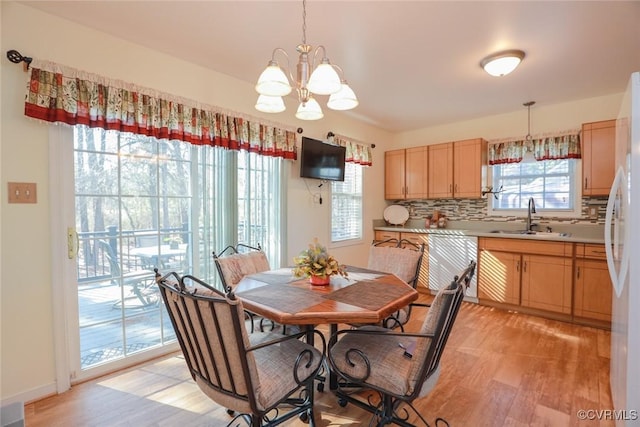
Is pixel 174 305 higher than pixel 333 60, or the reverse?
pixel 333 60

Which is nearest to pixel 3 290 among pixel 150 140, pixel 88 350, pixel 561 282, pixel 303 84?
pixel 88 350

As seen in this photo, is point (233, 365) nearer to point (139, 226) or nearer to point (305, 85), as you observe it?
point (305, 85)

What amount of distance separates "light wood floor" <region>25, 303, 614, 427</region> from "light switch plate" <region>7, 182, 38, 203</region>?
127 cm

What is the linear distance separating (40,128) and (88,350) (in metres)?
1.57

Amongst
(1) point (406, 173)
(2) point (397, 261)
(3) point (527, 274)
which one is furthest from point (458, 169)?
(2) point (397, 261)

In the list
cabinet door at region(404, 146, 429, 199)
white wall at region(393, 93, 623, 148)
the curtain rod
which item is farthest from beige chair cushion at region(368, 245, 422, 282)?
the curtain rod

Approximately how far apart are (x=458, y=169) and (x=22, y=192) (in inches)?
175

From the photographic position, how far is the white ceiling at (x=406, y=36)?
192cm

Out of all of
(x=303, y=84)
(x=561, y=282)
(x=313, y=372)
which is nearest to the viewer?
(x=313, y=372)

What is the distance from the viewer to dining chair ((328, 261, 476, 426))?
130cm

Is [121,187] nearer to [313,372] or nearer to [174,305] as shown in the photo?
[174,305]

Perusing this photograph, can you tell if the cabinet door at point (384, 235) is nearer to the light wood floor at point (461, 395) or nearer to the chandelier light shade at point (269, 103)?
the light wood floor at point (461, 395)

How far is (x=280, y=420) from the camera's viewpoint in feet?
5.18

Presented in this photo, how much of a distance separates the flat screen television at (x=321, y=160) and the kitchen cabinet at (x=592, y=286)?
2.72 meters
